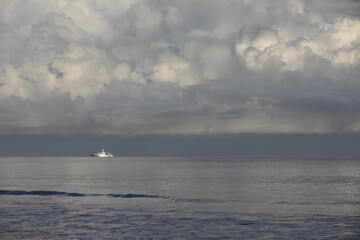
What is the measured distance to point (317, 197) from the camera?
4193 inches

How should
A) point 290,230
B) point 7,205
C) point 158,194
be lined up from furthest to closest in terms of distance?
point 158,194 < point 7,205 < point 290,230

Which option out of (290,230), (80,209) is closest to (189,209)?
(80,209)

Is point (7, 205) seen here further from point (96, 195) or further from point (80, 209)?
point (96, 195)

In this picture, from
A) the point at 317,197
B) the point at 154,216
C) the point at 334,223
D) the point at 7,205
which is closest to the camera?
the point at 334,223

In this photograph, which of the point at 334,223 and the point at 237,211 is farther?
the point at 237,211

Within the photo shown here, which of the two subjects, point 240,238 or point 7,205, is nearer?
point 240,238

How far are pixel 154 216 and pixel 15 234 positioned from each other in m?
22.1

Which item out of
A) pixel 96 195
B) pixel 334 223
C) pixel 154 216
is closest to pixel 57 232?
pixel 154 216

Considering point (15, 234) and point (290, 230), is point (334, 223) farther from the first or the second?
point (15, 234)

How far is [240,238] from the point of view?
59.3m

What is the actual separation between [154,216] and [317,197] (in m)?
43.4

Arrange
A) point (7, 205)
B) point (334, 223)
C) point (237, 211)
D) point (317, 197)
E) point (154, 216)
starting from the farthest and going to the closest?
point (317, 197)
point (7, 205)
point (237, 211)
point (154, 216)
point (334, 223)

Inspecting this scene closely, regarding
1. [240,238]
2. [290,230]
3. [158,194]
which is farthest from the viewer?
[158,194]

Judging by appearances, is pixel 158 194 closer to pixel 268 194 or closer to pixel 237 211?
pixel 268 194
